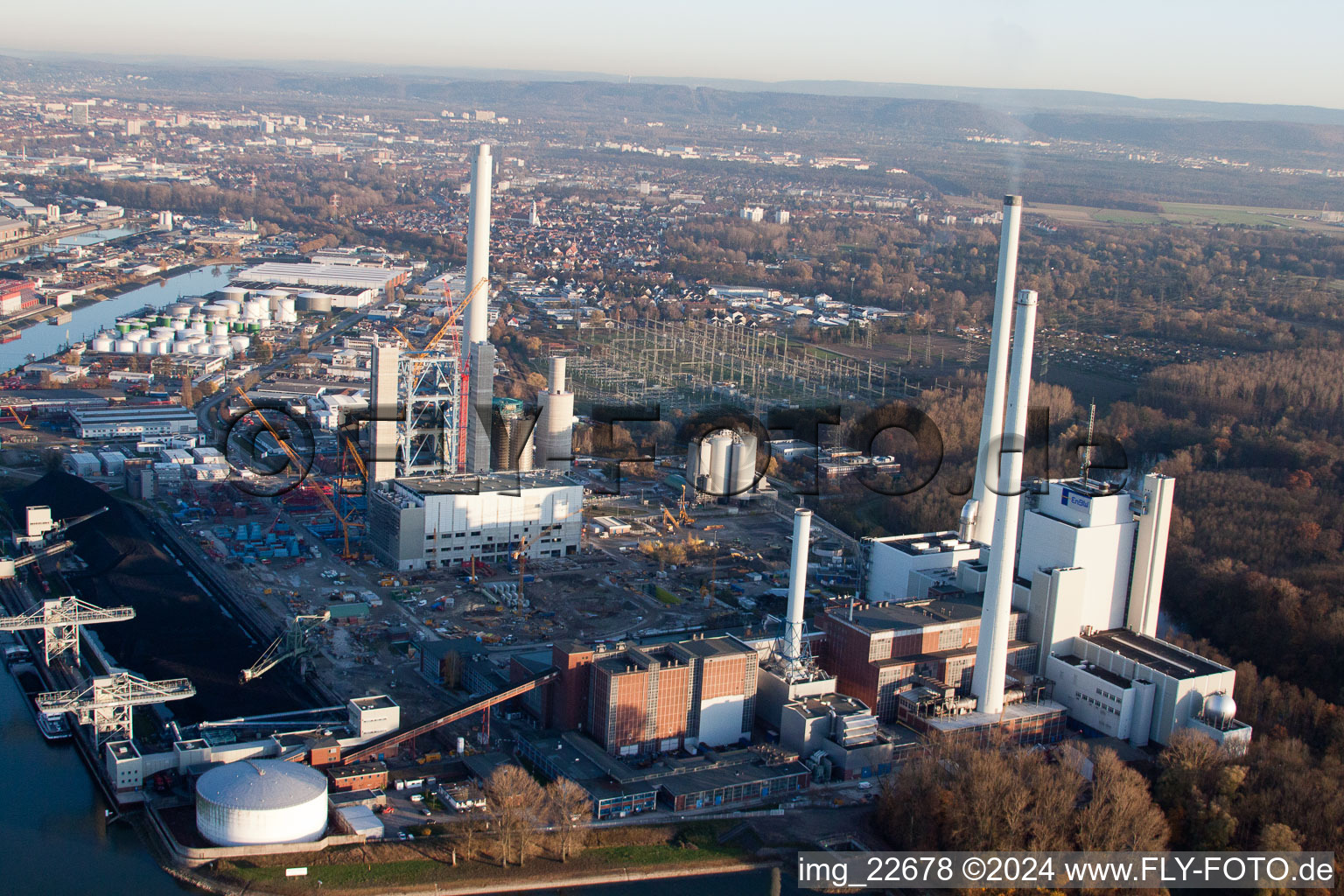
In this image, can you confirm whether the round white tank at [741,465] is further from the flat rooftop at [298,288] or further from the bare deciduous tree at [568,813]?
the flat rooftop at [298,288]

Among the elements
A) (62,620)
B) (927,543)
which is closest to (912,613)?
(927,543)

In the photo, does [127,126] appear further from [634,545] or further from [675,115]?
[634,545]

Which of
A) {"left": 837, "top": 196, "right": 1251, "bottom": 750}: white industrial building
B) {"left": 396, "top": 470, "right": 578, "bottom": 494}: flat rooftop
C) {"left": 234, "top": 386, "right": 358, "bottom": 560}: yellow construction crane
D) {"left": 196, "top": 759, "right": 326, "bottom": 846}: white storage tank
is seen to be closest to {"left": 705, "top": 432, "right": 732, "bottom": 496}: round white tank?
{"left": 396, "top": 470, "right": 578, "bottom": 494}: flat rooftop

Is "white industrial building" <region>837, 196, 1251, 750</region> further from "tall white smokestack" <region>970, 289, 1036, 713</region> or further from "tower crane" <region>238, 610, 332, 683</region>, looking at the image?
"tower crane" <region>238, 610, 332, 683</region>

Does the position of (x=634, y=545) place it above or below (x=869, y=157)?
below

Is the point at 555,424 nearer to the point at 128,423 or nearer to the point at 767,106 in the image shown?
the point at 128,423

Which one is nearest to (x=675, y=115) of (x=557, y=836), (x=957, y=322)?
(x=957, y=322)
